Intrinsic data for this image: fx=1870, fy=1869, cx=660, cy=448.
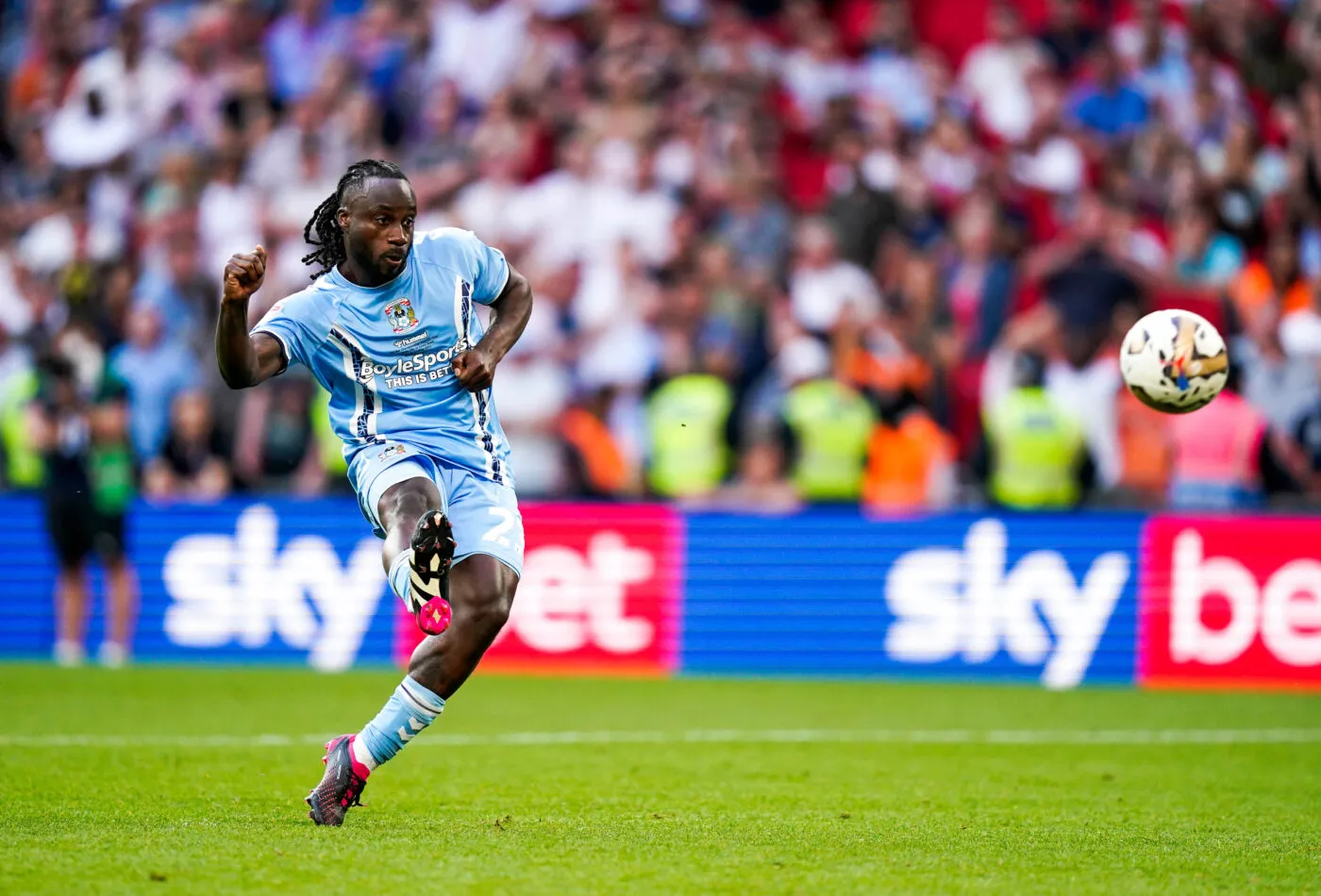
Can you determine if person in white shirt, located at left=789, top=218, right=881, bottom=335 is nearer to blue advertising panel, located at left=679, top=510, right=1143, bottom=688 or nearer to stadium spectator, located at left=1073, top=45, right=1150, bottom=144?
blue advertising panel, located at left=679, top=510, right=1143, bottom=688

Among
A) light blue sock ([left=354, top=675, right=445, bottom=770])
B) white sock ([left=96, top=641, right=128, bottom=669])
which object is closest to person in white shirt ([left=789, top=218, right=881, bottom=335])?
white sock ([left=96, top=641, right=128, bottom=669])

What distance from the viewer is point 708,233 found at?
17250 millimetres

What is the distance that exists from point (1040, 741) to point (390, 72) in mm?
11329

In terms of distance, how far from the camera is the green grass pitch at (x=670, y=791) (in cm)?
609

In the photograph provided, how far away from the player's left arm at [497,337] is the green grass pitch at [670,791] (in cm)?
171

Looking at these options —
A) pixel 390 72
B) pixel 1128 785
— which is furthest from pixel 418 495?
pixel 390 72

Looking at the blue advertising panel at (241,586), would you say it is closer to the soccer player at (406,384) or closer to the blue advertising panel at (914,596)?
the blue advertising panel at (914,596)

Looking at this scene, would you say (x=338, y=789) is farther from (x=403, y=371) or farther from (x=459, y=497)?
(x=403, y=371)

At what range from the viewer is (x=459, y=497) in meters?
7.31

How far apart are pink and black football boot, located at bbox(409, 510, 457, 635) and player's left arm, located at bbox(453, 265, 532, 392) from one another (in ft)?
2.64

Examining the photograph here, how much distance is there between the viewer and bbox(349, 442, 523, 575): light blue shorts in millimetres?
7133

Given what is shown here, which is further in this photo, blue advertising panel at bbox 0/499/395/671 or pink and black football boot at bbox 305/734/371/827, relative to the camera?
blue advertising panel at bbox 0/499/395/671

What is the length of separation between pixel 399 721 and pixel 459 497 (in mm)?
908

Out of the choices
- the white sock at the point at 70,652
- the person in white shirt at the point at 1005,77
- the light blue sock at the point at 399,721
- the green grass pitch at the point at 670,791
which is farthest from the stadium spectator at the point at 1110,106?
the light blue sock at the point at 399,721
